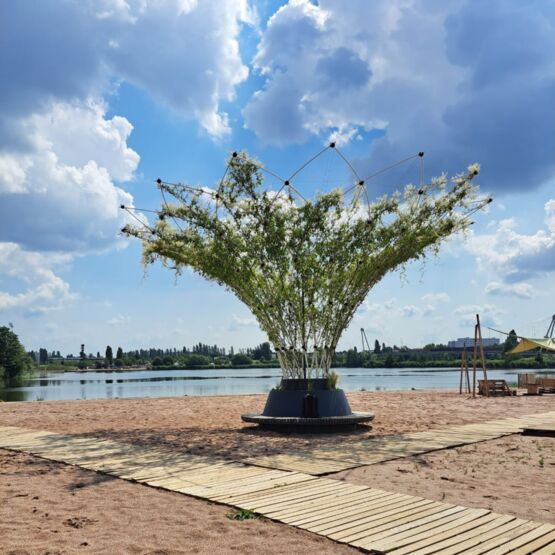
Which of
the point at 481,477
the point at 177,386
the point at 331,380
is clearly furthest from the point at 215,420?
the point at 177,386

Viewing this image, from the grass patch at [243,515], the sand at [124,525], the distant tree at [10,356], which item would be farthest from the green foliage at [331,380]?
the distant tree at [10,356]

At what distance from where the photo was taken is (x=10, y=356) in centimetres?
8125

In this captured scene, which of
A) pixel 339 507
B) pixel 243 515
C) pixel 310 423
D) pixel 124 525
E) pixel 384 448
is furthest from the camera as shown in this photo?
pixel 310 423

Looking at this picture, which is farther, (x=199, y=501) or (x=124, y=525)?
(x=199, y=501)

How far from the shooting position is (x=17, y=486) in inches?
292

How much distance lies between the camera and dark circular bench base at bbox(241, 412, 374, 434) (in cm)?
1239

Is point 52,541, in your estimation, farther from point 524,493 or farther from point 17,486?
point 524,493

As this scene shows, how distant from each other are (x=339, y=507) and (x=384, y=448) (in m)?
4.14

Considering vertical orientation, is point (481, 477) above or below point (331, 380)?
below

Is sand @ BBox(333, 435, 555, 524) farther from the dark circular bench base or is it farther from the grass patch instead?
the dark circular bench base

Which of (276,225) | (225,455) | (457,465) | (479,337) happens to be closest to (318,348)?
(276,225)

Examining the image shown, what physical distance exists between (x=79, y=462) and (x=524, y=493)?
239 inches

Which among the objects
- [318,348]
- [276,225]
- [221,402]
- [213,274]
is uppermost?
[276,225]

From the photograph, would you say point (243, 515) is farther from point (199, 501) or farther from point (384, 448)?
point (384, 448)
